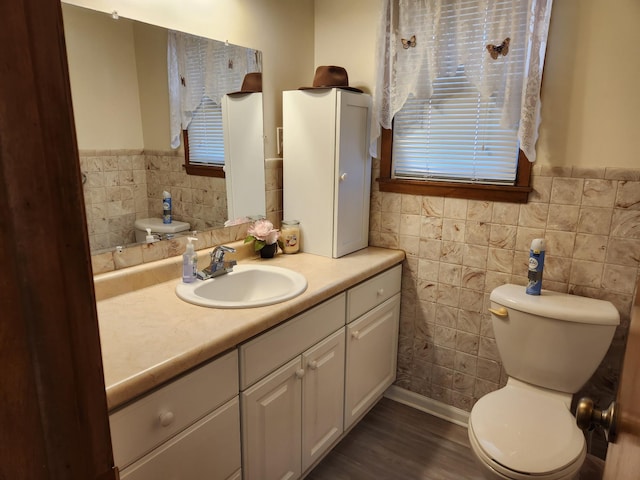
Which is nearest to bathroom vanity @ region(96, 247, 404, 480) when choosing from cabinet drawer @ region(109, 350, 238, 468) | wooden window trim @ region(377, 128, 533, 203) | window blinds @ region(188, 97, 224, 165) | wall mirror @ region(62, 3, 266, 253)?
cabinet drawer @ region(109, 350, 238, 468)

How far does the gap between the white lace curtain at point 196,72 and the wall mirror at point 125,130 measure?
0.07 ft

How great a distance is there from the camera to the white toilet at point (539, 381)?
1.38m

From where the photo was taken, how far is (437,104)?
2010 mm

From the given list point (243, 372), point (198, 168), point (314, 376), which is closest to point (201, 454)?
point (243, 372)

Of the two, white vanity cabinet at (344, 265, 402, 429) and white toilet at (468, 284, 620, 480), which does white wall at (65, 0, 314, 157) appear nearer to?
white vanity cabinet at (344, 265, 402, 429)

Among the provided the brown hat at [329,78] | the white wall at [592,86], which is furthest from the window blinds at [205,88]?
the white wall at [592,86]

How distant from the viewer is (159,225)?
1692 millimetres

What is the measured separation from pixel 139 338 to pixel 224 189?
0.90 meters

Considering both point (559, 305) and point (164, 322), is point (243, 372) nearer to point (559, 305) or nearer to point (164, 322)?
point (164, 322)

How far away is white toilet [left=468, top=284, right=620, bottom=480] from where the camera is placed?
1382 millimetres

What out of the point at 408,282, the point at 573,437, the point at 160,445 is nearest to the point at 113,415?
the point at 160,445

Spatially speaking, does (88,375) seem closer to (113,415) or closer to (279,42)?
(113,415)

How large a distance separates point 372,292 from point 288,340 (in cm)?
62

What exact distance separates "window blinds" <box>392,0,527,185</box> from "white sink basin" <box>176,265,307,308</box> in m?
0.87
